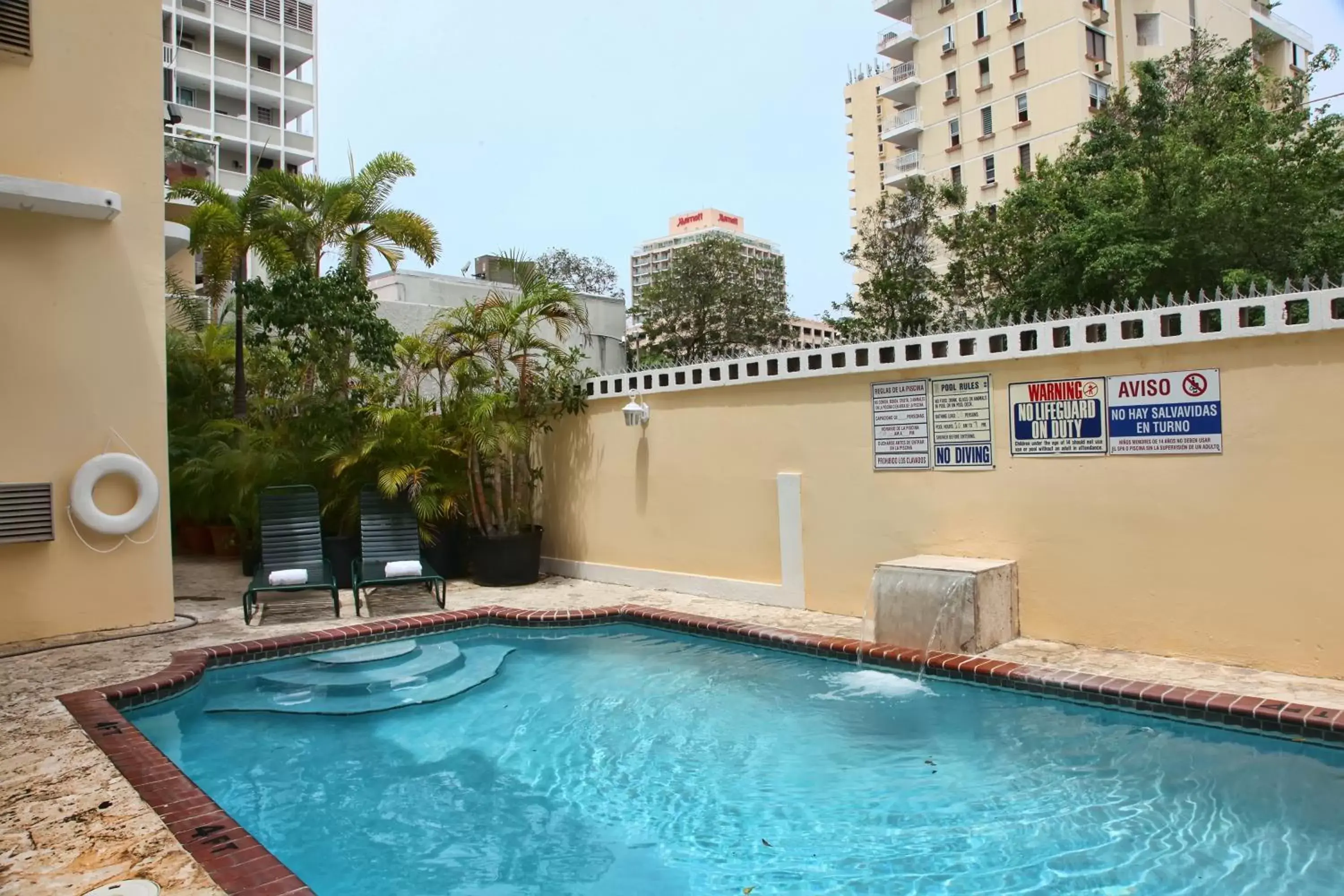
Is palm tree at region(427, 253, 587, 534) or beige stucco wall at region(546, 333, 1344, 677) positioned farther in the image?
palm tree at region(427, 253, 587, 534)

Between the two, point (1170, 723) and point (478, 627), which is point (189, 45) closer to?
point (478, 627)

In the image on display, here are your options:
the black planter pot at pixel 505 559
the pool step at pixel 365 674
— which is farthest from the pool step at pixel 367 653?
the black planter pot at pixel 505 559

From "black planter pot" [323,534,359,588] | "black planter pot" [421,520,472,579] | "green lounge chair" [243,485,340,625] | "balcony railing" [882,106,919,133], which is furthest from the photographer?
"balcony railing" [882,106,919,133]

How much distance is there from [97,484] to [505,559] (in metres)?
4.09

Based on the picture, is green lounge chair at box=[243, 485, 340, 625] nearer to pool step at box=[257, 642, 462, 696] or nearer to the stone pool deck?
the stone pool deck

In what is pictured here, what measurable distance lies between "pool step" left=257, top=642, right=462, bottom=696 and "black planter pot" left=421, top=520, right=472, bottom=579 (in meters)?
3.25

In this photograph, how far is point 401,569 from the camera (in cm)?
893

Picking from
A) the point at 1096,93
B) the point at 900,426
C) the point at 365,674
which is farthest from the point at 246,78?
the point at 900,426

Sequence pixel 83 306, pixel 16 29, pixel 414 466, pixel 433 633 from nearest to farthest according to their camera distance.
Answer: pixel 16 29 → pixel 83 306 → pixel 433 633 → pixel 414 466

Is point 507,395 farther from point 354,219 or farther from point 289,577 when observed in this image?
point 354,219

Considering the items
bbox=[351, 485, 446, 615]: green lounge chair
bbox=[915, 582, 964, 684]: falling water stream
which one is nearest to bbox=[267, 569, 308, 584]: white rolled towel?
bbox=[351, 485, 446, 615]: green lounge chair

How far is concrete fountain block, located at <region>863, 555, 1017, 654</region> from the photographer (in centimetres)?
643

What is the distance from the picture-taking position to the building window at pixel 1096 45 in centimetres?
3816

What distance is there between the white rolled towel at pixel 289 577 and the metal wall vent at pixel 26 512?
1800 mm
